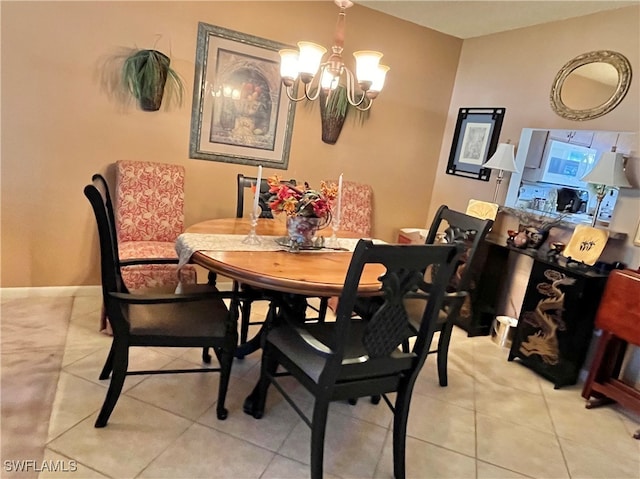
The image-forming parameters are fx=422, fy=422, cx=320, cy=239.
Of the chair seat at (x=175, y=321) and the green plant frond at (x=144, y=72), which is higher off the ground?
the green plant frond at (x=144, y=72)

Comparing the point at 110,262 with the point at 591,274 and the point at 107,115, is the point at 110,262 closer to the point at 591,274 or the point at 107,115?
the point at 107,115

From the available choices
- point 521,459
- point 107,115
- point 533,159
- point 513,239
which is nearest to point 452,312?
point 521,459

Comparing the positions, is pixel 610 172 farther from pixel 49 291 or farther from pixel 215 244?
pixel 49 291

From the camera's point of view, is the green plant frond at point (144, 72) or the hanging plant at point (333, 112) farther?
the hanging plant at point (333, 112)

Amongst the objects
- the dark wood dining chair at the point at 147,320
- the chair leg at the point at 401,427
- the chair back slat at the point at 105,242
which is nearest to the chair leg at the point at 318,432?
the chair leg at the point at 401,427

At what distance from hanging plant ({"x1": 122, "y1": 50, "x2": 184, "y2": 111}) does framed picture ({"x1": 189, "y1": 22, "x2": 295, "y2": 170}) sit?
0.82ft

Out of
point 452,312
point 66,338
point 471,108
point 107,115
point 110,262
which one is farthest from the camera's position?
point 471,108

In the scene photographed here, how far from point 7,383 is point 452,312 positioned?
225 centimetres

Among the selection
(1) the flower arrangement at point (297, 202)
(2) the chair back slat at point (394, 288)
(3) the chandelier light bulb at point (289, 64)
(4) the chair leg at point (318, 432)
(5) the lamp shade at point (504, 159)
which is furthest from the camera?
(5) the lamp shade at point (504, 159)

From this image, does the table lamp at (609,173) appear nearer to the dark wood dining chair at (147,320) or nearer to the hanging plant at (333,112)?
the hanging plant at (333,112)

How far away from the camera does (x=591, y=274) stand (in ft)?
8.39

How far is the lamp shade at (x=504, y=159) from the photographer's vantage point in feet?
10.9

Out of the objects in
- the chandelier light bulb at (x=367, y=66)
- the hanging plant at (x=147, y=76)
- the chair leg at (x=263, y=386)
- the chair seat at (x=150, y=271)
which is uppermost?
the chandelier light bulb at (x=367, y=66)

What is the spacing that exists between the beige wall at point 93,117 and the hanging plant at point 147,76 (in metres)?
0.10
